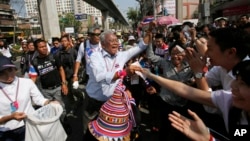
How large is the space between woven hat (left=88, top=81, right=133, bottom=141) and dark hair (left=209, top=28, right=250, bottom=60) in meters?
1.14

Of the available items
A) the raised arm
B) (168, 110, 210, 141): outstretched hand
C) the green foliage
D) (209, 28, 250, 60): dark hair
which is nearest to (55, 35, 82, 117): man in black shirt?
the raised arm

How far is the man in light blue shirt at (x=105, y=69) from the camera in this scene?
9.89 feet

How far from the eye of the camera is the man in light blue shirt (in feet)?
9.89

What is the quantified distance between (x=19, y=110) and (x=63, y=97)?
84.0 inches

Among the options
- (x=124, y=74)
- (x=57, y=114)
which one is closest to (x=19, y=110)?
(x=57, y=114)

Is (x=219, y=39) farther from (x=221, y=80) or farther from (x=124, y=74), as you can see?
(x=124, y=74)

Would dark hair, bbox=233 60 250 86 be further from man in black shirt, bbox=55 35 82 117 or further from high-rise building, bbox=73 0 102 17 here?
high-rise building, bbox=73 0 102 17

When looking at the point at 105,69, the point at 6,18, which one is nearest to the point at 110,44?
the point at 105,69

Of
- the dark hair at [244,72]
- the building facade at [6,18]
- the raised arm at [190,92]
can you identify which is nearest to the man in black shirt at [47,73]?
the raised arm at [190,92]

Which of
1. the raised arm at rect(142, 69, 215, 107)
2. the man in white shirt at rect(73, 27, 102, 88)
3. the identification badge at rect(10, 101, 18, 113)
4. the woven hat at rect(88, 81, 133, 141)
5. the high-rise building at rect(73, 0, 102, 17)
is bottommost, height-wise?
the woven hat at rect(88, 81, 133, 141)

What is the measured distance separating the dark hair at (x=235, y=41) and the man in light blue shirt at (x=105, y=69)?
0.87 m

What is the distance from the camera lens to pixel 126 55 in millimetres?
3459

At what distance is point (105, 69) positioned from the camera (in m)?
3.18

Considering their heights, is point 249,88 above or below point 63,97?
above
